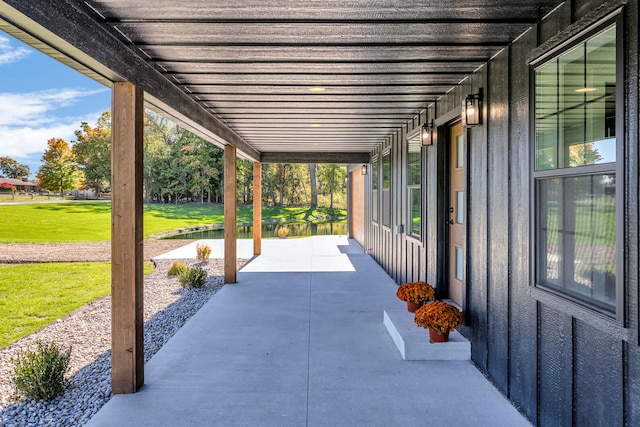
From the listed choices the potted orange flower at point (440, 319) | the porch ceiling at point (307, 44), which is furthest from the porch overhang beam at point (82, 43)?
the potted orange flower at point (440, 319)

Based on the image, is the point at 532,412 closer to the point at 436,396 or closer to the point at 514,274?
the point at 436,396

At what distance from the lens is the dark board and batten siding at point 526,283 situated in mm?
1823

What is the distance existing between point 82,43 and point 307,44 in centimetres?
138

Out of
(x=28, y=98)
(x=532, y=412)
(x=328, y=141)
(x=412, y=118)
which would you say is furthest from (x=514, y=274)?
(x=28, y=98)

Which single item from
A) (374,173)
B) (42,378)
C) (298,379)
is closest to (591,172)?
(298,379)

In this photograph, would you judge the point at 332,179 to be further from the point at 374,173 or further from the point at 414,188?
the point at 414,188

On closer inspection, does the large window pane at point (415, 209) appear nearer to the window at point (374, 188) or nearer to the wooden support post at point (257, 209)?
the window at point (374, 188)

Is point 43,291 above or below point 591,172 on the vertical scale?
below

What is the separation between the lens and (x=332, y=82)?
3.81 m

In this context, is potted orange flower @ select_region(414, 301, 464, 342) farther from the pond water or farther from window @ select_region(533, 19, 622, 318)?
the pond water

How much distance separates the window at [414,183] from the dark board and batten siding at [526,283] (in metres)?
1.13

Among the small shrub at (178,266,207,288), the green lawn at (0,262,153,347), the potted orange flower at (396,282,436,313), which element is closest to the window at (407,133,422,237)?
the potted orange flower at (396,282,436,313)

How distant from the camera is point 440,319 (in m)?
3.45

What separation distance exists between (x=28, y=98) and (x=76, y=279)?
169ft
